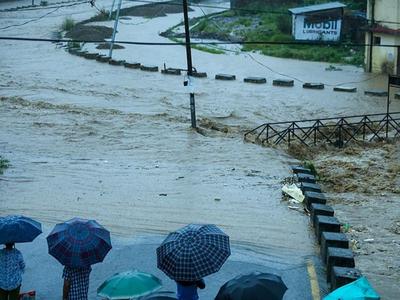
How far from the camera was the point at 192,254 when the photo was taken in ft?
24.8

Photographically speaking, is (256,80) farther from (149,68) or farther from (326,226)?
(326,226)

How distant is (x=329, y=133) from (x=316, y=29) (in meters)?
30.5

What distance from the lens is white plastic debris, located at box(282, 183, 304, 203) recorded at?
15.3 meters

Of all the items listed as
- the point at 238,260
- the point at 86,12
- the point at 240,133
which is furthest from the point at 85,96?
the point at 86,12

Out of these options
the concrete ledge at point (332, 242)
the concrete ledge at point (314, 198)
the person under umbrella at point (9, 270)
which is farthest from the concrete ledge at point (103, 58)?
the person under umbrella at point (9, 270)

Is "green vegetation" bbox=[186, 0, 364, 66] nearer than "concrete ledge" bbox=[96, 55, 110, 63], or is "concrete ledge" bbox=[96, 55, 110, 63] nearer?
"concrete ledge" bbox=[96, 55, 110, 63]

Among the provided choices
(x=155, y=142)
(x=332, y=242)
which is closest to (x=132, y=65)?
(x=155, y=142)

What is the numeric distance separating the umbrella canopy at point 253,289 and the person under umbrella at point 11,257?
3.08 metres

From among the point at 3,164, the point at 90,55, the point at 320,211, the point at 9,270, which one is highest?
the point at 9,270

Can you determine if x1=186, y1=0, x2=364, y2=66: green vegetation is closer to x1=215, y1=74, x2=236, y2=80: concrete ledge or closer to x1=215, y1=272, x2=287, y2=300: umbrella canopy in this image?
x1=215, y1=74, x2=236, y2=80: concrete ledge

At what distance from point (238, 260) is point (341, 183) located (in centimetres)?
771

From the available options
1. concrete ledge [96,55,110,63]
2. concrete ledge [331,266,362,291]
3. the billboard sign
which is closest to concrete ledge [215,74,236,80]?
concrete ledge [96,55,110,63]

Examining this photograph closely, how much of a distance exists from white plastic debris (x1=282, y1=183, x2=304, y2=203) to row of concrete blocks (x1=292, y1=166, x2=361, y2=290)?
0.51 feet

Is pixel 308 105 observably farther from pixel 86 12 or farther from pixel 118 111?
pixel 86 12
